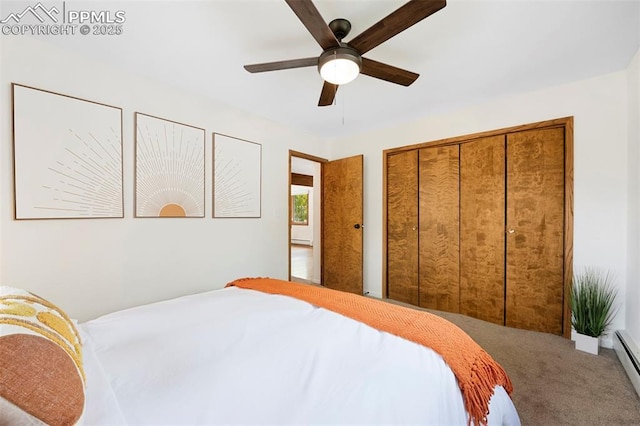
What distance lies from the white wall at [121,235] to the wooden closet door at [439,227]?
1904mm

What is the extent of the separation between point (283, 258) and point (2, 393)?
3078mm

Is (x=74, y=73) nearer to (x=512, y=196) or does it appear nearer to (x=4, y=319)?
(x=4, y=319)

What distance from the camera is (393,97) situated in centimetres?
277

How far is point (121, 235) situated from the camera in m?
2.25

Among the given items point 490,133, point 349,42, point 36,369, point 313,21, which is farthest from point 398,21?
point 490,133

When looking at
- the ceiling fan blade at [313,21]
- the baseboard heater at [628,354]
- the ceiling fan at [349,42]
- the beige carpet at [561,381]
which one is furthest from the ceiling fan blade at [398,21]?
the baseboard heater at [628,354]

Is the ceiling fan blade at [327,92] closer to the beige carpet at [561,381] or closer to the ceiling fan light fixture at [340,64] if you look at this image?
the ceiling fan light fixture at [340,64]

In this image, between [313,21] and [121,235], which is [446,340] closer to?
[313,21]

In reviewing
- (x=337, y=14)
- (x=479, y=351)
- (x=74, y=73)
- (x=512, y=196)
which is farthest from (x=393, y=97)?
(x=74, y=73)

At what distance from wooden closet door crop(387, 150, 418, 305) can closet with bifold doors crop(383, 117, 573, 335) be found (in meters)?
0.01

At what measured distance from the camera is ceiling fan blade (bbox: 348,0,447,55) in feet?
4.08

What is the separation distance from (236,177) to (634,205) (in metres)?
3.50

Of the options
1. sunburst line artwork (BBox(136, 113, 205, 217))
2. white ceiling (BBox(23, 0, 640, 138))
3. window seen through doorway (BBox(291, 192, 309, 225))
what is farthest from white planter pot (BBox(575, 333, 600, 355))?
window seen through doorway (BBox(291, 192, 309, 225))

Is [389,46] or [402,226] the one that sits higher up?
[389,46]
